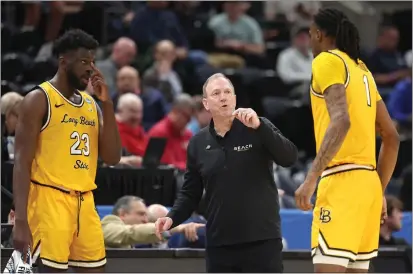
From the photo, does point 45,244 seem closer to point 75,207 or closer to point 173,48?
point 75,207

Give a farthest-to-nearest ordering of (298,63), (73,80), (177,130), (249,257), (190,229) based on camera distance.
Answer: (298,63)
(177,130)
(190,229)
(73,80)
(249,257)

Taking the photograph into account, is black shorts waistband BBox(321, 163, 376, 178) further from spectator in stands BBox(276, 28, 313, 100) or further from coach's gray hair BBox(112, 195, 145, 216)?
spectator in stands BBox(276, 28, 313, 100)

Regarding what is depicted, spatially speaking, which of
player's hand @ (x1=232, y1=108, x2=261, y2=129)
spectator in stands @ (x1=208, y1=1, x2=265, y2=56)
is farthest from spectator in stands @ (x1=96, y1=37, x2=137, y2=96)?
player's hand @ (x1=232, y1=108, x2=261, y2=129)

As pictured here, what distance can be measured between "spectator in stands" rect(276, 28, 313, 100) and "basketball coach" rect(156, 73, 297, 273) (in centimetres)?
914

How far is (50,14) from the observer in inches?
573

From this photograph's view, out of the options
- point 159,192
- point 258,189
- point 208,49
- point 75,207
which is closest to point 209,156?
point 258,189

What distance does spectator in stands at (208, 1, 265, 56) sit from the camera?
16.0m

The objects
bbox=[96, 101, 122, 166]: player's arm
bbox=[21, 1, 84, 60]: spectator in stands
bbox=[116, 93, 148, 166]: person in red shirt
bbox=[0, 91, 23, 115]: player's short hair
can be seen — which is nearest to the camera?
bbox=[96, 101, 122, 166]: player's arm

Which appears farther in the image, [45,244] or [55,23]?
[55,23]

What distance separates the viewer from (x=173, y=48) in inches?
567

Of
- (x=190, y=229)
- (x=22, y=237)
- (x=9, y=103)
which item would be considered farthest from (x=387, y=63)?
(x=22, y=237)

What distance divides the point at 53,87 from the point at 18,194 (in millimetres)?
740

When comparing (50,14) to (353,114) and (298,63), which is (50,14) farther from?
(353,114)

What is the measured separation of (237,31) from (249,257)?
10.3m
